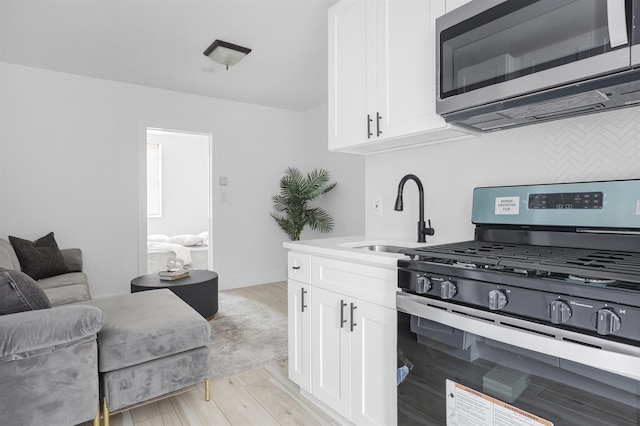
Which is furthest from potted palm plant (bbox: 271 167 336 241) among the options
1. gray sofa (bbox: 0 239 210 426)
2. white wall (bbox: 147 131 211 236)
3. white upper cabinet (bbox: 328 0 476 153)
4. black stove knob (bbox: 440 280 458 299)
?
black stove knob (bbox: 440 280 458 299)

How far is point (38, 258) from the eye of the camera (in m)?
3.25

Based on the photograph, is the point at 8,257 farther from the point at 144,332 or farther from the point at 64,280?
the point at 144,332

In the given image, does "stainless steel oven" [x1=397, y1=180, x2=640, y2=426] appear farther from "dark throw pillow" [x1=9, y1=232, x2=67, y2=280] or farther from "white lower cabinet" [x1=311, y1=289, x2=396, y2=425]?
"dark throw pillow" [x1=9, y1=232, x2=67, y2=280]

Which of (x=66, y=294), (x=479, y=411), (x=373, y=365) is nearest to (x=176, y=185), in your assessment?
(x=66, y=294)

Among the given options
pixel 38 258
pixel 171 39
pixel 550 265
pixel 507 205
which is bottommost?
pixel 38 258

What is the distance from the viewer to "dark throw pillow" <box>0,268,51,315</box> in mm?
1509

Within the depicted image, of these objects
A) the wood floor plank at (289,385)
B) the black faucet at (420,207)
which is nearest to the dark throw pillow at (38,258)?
the wood floor plank at (289,385)

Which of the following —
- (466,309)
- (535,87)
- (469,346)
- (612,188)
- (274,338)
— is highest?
(535,87)

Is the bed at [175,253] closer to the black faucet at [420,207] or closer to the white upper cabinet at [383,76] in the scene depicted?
the white upper cabinet at [383,76]

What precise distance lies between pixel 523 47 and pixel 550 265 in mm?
761

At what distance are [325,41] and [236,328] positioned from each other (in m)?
2.72

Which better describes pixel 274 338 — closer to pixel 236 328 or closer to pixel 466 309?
pixel 236 328

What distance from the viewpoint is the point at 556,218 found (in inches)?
55.1

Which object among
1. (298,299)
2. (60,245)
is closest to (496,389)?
(298,299)
